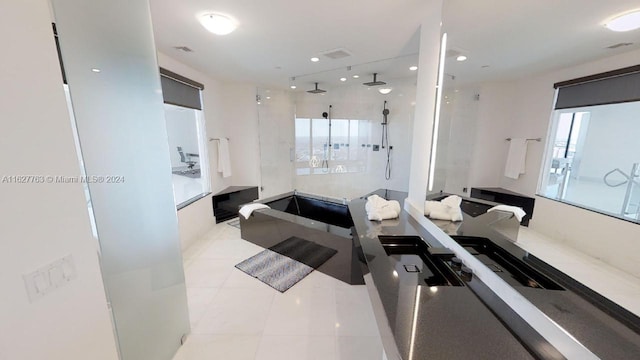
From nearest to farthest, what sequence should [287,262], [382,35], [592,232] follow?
[592,232] → [382,35] → [287,262]

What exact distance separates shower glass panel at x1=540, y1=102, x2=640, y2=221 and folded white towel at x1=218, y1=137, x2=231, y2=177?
4.56 m

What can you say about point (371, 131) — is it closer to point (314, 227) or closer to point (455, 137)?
point (314, 227)

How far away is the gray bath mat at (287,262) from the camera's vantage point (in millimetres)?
2752

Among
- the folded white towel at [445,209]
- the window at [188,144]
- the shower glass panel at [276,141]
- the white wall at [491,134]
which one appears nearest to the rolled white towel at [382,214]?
the folded white towel at [445,209]

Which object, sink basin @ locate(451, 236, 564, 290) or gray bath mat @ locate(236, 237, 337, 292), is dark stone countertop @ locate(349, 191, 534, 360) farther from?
gray bath mat @ locate(236, 237, 337, 292)

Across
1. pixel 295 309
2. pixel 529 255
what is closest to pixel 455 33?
pixel 529 255

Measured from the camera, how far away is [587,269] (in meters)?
0.82

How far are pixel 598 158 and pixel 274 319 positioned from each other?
94.4 inches

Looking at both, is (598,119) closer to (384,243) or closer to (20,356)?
(384,243)

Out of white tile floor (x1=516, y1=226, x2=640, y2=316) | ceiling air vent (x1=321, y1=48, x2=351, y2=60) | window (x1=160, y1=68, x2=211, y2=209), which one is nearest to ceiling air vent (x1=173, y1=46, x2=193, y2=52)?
window (x1=160, y1=68, x2=211, y2=209)

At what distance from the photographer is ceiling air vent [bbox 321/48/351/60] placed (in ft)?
9.58

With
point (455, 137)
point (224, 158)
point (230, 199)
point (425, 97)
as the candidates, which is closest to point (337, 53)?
point (425, 97)

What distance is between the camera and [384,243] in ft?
6.13

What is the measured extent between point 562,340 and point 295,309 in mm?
1994
